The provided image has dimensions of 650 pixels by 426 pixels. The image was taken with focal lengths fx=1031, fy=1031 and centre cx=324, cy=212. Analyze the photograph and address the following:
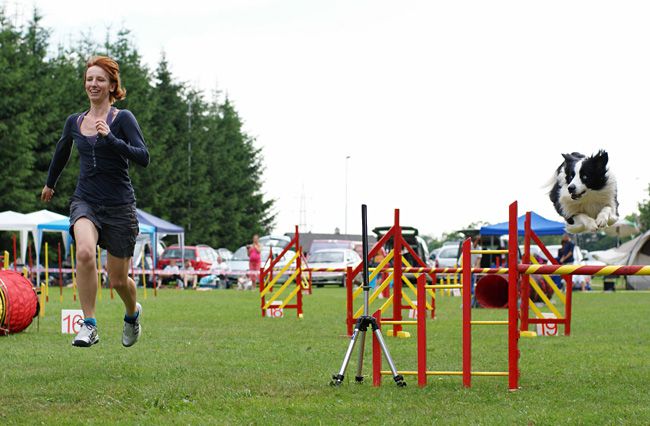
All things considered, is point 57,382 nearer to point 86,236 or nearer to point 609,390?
point 86,236

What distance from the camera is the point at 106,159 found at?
705 centimetres

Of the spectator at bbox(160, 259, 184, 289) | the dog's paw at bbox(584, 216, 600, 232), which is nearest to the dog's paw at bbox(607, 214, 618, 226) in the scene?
the dog's paw at bbox(584, 216, 600, 232)

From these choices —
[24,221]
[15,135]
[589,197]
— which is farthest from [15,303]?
[15,135]

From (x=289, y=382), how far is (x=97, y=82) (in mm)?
2509

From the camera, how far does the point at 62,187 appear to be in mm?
42406

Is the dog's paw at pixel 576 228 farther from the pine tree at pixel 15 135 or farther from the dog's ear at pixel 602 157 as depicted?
the pine tree at pixel 15 135

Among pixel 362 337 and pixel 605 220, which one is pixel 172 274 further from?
pixel 362 337

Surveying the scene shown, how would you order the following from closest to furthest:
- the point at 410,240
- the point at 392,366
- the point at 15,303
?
the point at 392,366, the point at 15,303, the point at 410,240

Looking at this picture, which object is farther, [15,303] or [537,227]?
[537,227]

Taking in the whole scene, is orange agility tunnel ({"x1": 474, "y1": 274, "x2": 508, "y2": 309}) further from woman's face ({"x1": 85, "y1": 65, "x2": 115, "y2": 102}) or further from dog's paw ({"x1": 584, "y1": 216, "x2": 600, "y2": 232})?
woman's face ({"x1": 85, "y1": 65, "x2": 115, "y2": 102})

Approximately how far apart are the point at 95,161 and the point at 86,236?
0.55 metres

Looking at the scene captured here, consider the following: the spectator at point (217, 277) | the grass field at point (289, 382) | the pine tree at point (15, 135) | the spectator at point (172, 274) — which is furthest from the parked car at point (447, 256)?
the grass field at point (289, 382)

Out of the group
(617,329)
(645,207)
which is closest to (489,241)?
(617,329)

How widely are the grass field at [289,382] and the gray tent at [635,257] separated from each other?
23940mm
